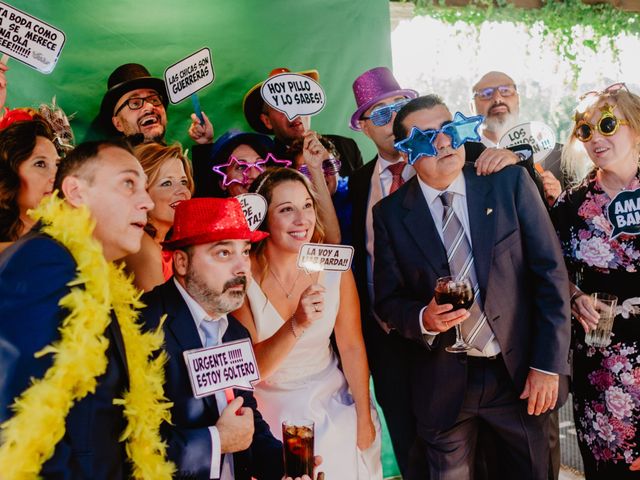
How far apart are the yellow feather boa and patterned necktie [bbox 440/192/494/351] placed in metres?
1.26

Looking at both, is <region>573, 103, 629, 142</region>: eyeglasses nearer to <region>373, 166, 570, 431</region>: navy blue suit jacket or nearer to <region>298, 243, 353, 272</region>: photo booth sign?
<region>373, 166, 570, 431</region>: navy blue suit jacket

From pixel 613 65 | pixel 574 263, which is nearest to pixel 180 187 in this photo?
pixel 574 263

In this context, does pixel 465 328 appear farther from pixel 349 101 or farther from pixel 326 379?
pixel 349 101

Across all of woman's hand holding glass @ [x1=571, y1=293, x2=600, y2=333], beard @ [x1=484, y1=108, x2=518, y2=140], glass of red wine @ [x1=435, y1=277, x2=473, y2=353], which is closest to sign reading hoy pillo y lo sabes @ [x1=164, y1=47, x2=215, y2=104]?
glass of red wine @ [x1=435, y1=277, x2=473, y2=353]

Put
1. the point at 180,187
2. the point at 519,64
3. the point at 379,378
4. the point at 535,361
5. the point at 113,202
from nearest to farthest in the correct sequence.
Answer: the point at 113,202 → the point at 535,361 → the point at 180,187 → the point at 379,378 → the point at 519,64

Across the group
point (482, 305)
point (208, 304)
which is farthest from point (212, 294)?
point (482, 305)

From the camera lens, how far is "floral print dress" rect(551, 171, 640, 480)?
2.70 metres

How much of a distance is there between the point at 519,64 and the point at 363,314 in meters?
3.00

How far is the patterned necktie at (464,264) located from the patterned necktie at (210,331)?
1.00 meters

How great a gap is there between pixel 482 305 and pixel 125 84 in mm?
2050

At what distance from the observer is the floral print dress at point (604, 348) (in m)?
2.70

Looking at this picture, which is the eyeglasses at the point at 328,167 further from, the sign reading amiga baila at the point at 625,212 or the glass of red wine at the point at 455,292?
the sign reading amiga baila at the point at 625,212

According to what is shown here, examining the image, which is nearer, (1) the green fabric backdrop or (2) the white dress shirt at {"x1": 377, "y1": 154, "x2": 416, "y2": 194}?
(2) the white dress shirt at {"x1": 377, "y1": 154, "x2": 416, "y2": 194}

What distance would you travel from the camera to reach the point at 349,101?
406 centimetres
